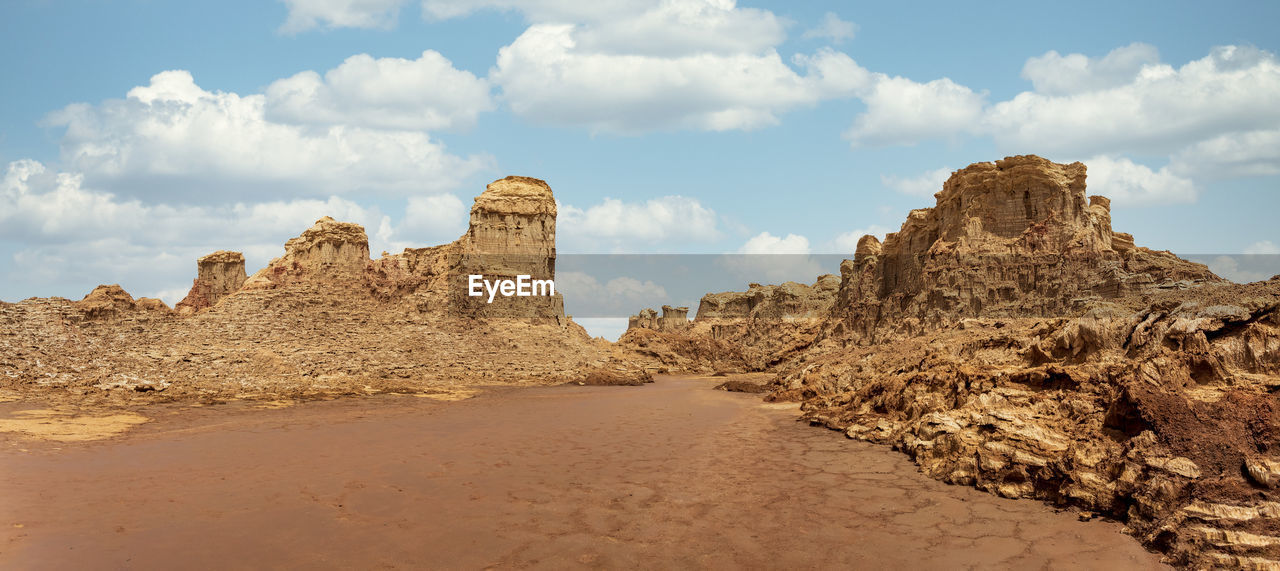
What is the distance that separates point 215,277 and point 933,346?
138 feet

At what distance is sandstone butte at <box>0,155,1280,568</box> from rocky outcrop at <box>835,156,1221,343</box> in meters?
0.11

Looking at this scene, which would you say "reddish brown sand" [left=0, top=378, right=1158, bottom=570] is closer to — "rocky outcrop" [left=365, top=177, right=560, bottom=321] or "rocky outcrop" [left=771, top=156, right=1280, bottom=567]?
"rocky outcrop" [left=771, top=156, right=1280, bottom=567]

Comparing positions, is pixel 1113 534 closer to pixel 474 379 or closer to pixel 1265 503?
pixel 1265 503

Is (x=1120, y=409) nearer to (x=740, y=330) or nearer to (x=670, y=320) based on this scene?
(x=740, y=330)

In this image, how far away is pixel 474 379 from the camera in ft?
116

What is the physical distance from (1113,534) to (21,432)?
20.9 m

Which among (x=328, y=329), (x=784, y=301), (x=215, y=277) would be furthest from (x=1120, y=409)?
(x=784, y=301)

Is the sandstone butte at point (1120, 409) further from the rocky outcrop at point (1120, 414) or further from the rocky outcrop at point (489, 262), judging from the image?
the rocky outcrop at point (489, 262)

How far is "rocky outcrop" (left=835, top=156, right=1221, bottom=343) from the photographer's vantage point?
26641 mm

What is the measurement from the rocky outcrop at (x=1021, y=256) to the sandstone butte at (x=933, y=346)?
0.11 meters

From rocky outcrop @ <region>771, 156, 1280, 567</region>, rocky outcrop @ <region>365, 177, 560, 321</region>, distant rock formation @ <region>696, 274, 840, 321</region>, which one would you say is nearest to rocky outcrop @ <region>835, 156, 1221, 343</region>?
rocky outcrop @ <region>771, 156, 1280, 567</region>

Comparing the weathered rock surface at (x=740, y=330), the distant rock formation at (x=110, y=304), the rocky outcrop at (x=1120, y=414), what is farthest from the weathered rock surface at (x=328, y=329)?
the rocky outcrop at (x=1120, y=414)

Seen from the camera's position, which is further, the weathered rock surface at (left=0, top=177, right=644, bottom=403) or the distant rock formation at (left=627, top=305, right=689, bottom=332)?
the distant rock formation at (left=627, top=305, right=689, bottom=332)

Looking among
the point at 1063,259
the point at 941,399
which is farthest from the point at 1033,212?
the point at 941,399
